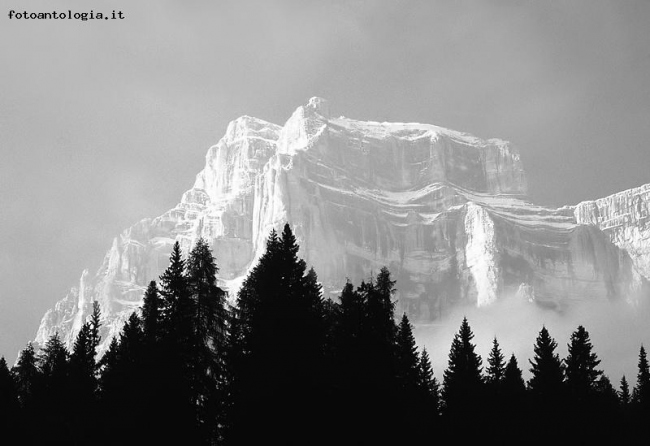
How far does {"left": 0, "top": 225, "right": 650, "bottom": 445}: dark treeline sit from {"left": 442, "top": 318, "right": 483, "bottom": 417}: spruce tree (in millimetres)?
214

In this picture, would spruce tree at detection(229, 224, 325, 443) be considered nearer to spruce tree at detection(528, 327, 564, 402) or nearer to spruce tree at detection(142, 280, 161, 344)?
spruce tree at detection(142, 280, 161, 344)

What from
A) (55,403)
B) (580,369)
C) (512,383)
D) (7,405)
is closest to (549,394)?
(512,383)

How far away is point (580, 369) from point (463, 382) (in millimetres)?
13049

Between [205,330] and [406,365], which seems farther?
[406,365]

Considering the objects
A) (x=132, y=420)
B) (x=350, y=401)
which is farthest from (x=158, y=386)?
(x=350, y=401)

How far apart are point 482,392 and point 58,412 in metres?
32.1

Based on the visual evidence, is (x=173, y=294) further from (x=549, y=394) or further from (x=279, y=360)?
(x=549, y=394)

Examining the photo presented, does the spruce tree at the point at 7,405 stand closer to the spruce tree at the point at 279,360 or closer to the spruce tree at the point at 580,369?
the spruce tree at the point at 279,360

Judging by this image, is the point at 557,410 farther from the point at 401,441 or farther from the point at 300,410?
the point at 300,410

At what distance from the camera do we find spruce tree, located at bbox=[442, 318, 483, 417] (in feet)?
262

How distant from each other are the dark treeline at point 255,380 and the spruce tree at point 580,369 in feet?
23.1

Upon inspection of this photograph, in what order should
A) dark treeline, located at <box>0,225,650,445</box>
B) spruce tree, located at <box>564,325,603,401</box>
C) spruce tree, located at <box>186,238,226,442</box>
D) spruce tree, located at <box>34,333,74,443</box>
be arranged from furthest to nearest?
spruce tree, located at <box>564,325,603,401</box>, spruce tree, located at <box>34,333,74,443</box>, spruce tree, located at <box>186,238,226,442</box>, dark treeline, located at <box>0,225,650,445</box>

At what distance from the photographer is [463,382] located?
8406 cm

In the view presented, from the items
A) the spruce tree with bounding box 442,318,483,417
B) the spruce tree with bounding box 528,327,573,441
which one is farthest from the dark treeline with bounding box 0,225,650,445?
the spruce tree with bounding box 528,327,573,441
